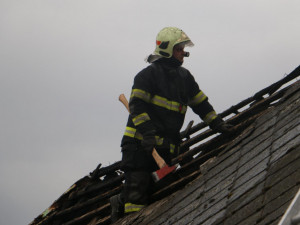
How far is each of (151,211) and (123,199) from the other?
0.91m

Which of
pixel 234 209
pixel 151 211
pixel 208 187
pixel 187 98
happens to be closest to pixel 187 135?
pixel 187 98

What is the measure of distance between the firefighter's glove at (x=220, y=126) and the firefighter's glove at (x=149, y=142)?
0.87 meters

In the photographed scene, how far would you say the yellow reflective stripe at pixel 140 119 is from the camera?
5.76m

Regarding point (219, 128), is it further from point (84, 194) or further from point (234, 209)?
point (234, 209)

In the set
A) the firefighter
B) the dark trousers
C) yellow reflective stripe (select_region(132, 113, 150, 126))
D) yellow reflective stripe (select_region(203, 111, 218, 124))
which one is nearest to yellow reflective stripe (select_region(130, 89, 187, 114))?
the firefighter

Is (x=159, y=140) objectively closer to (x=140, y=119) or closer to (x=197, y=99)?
(x=140, y=119)

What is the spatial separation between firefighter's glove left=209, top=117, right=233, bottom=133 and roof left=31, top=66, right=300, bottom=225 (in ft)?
0.35

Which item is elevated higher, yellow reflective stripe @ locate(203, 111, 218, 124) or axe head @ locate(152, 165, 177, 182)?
yellow reflective stripe @ locate(203, 111, 218, 124)

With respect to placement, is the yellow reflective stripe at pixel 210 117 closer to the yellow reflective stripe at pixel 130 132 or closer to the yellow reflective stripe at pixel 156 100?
the yellow reflective stripe at pixel 156 100

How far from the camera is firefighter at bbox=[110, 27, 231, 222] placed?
576 cm

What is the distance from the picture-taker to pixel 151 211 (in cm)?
518

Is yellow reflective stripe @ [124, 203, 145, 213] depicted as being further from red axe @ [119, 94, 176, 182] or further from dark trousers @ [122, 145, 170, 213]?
red axe @ [119, 94, 176, 182]

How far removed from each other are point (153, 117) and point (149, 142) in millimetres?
366

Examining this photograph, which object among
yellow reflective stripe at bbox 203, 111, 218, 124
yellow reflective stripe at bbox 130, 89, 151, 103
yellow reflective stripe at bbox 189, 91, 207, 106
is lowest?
yellow reflective stripe at bbox 203, 111, 218, 124
